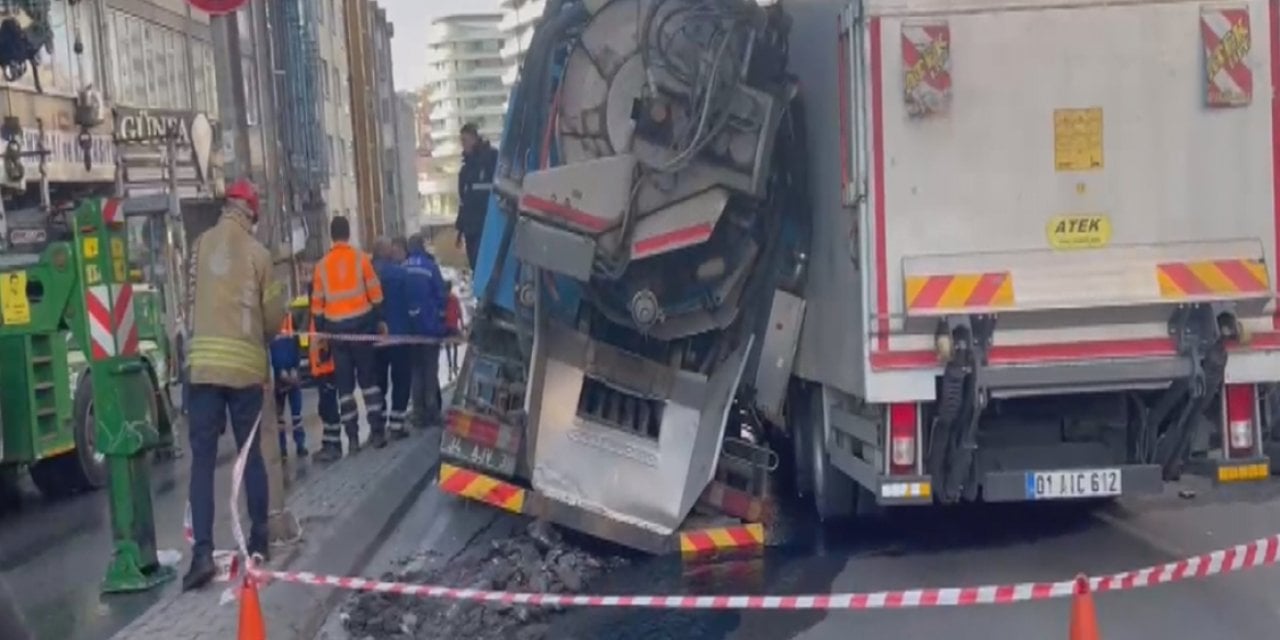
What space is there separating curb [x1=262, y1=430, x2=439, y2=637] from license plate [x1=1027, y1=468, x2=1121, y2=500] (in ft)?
11.4

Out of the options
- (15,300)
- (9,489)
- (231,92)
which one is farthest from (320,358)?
(231,92)

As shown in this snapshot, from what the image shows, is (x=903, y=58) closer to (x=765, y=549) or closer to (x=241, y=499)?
(x=765, y=549)

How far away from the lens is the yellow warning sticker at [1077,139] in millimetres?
9148

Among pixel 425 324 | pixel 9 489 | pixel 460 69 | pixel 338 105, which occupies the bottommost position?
pixel 9 489

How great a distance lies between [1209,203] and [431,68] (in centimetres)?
16433

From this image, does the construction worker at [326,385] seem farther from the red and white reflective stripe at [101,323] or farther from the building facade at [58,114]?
the building facade at [58,114]

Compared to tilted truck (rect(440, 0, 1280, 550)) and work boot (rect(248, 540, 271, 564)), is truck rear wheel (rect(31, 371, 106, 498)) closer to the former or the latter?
tilted truck (rect(440, 0, 1280, 550))

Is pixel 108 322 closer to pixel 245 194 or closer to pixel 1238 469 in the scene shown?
pixel 245 194

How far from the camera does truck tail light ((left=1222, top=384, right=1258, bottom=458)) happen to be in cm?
947

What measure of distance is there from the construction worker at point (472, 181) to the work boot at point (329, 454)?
6.63 ft

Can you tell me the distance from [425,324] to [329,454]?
1.38 m

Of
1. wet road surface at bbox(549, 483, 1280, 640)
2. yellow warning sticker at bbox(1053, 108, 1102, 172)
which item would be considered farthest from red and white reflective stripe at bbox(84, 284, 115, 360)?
yellow warning sticker at bbox(1053, 108, 1102, 172)

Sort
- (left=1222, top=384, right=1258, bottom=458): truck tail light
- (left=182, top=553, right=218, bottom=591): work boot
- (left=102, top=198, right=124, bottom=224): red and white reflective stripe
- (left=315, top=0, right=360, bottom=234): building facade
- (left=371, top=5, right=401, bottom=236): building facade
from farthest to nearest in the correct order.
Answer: (left=371, top=5, right=401, bottom=236): building facade < (left=315, top=0, right=360, bottom=234): building facade < (left=1222, top=384, right=1258, bottom=458): truck tail light < (left=102, top=198, right=124, bottom=224): red and white reflective stripe < (left=182, top=553, right=218, bottom=591): work boot

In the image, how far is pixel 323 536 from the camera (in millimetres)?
10562
